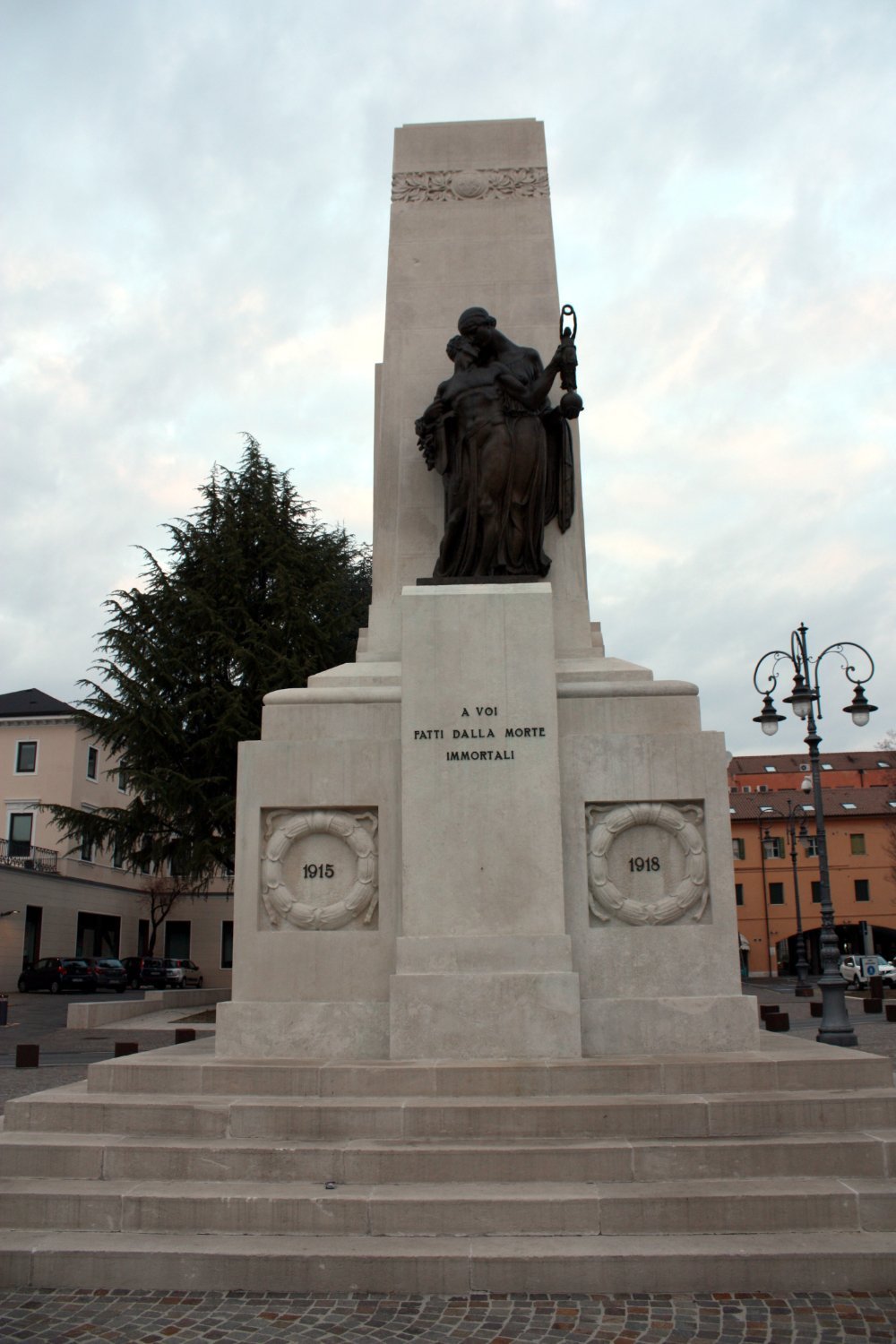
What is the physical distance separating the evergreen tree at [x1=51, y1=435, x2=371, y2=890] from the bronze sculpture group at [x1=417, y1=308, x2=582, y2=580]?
15269mm

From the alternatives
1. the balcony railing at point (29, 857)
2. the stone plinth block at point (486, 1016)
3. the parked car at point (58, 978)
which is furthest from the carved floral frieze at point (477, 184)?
the balcony railing at point (29, 857)

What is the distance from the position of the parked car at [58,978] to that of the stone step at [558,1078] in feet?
131

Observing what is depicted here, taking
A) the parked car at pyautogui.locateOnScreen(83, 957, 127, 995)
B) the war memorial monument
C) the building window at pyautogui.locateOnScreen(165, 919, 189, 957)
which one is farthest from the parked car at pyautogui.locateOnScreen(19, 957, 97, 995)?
the war memorial monument

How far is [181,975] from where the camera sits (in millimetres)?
50000

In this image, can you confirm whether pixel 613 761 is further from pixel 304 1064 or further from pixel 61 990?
pixel 61 990

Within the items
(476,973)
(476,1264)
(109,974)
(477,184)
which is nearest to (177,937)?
(109,974)

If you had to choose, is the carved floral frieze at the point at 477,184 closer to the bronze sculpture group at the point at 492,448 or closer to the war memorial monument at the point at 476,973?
the war memorial monument at the point at 476,973

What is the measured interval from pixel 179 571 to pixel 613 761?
20.6 metres

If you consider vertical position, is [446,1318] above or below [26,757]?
below

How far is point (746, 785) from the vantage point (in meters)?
85.4

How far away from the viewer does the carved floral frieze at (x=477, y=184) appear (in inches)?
428

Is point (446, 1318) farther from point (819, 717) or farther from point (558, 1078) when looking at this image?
point (819, 717)

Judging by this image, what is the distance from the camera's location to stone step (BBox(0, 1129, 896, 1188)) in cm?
626

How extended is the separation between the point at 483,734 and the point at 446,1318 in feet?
14.0
